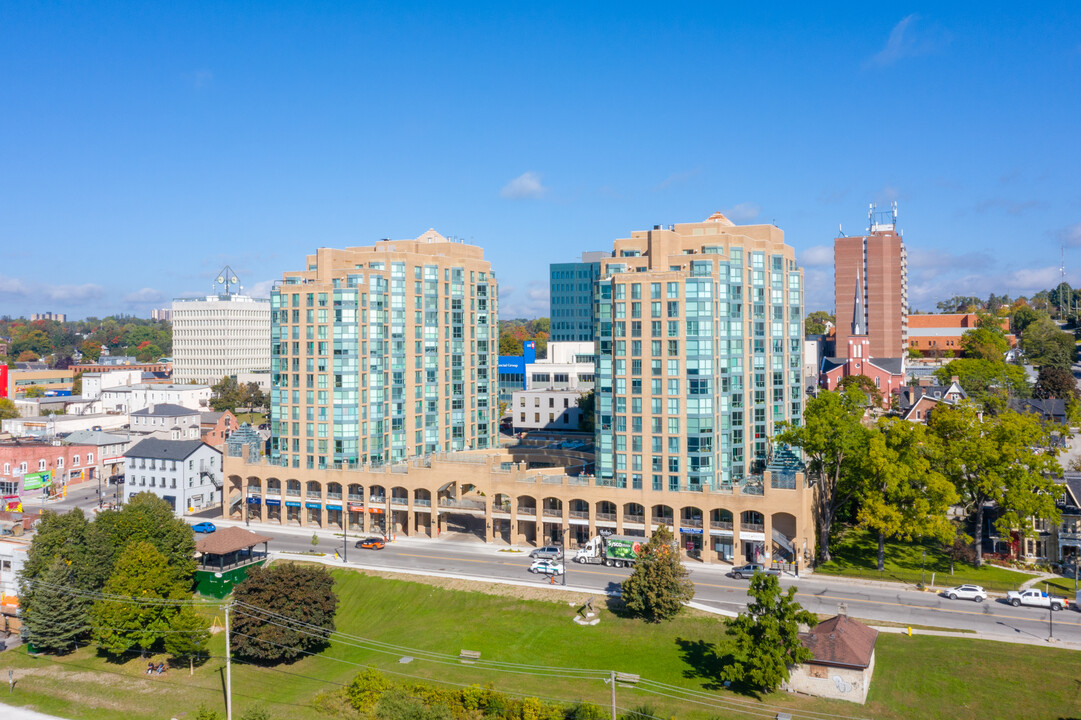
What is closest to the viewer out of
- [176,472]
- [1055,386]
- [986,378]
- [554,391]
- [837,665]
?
[837,665]

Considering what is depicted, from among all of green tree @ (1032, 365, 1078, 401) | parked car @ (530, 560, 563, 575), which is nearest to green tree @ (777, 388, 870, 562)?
parked car @ (530, 560, 563, 575)

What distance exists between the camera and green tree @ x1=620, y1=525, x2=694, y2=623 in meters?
72.5

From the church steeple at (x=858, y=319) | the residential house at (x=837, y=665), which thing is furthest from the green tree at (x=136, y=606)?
the church steeple at (x=858, y=319)

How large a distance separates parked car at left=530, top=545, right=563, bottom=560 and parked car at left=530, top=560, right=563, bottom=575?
4060mm

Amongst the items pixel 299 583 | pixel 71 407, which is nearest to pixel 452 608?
pixel 299 583

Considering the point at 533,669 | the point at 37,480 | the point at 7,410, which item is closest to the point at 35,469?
the point at 37,480

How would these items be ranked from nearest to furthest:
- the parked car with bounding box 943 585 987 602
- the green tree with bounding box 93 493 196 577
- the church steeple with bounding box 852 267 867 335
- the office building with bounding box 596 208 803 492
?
the parked car with bounding box 943 585 987 602, the green tree with bounding box 93 493 196 577, the office building with bounding box 596 208 803 492, the church steeple with bounding box 852 267 867 335

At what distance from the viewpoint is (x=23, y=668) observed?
3054 inches

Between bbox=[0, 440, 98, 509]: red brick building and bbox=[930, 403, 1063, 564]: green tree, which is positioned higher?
bbox=[930, 403, 1063, 564]: green tree

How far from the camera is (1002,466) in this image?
81.4 m

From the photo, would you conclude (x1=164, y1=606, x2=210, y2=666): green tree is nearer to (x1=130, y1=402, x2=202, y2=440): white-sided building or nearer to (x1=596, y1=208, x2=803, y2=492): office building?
(x1=596, y1=208, x2=803, y2=492): office building

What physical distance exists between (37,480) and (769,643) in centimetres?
11289

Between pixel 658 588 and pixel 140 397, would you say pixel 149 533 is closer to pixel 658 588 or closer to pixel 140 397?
pixel 658 588

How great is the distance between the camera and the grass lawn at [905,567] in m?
79.5
